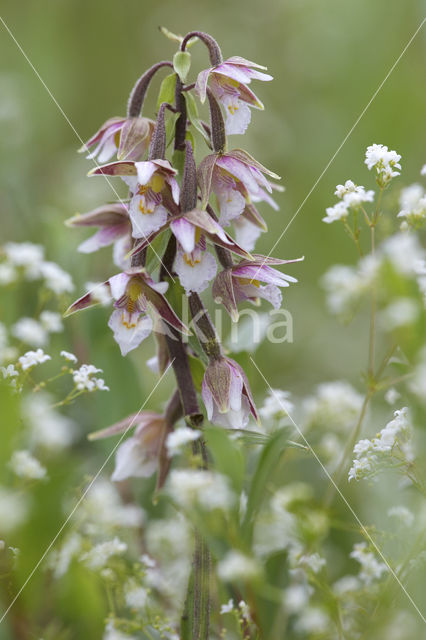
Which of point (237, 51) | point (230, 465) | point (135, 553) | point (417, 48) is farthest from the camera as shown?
point (237, 51)

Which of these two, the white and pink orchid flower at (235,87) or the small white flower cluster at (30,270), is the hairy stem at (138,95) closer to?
the white and pink orchid flower at (235,87)

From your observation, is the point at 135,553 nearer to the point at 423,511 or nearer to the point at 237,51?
the point at 423,511

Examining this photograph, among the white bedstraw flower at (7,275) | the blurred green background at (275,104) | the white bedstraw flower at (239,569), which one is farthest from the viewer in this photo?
the blurred green background at (275,104)

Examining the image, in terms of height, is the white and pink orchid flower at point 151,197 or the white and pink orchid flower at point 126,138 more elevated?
the white and pink orchid flower at point 126,138

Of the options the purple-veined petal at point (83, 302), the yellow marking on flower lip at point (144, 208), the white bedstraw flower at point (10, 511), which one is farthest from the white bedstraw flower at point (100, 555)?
the yellow marking on flower lip at point (144, 208)

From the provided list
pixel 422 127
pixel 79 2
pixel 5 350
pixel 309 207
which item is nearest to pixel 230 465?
pixel 5 350

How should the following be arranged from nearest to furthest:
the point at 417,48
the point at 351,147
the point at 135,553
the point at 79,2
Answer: the point at 135,553 → the point at 351,147 → the point at 417,48 → the point at 79,2
